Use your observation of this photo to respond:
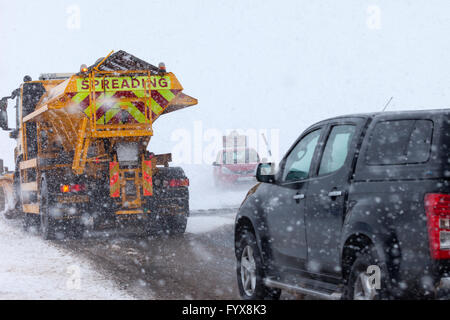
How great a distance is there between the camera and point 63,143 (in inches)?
624

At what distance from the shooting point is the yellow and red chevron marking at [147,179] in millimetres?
14805

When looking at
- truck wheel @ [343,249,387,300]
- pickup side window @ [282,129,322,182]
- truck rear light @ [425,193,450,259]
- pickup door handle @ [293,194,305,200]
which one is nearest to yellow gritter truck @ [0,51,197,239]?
pickup side window @ [282,129,322,182]

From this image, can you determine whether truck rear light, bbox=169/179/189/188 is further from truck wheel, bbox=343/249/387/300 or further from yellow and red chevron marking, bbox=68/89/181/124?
truck wheel, bbox=343/249/387/300

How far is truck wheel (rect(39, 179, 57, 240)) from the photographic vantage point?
585 inches

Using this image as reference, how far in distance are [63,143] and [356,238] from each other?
11.0m

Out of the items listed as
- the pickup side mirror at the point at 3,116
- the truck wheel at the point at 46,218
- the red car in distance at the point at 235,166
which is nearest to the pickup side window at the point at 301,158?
the truck wheel at the point at 46,218

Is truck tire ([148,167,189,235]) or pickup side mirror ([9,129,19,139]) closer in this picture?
truck tire ([148,167,189,235])

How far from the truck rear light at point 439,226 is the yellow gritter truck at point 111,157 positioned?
9.84 m

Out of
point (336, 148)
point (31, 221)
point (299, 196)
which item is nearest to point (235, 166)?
point (31, 221)

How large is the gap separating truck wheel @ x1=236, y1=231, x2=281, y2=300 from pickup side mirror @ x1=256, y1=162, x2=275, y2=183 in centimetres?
64

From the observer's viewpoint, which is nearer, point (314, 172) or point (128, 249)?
point (314, 172)

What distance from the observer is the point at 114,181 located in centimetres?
1465
